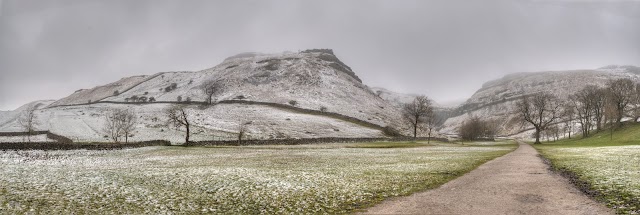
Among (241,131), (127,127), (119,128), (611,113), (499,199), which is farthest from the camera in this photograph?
(241,131)

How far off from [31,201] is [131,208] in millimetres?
5661

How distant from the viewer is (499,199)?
1894 cm

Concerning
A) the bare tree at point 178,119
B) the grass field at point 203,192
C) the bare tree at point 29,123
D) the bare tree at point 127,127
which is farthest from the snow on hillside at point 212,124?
the grass field at point 203,192

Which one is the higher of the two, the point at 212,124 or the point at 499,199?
the point at 212,124

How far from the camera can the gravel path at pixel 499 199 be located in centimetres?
1656

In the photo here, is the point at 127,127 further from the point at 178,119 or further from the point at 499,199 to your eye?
the point at 499,199

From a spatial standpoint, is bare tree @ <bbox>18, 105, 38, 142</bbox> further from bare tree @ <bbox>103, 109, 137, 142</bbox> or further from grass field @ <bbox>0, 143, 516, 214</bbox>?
grass field @ <bbox>0, 143, 516, 214</bbox>

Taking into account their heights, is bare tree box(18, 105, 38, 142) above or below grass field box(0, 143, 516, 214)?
above

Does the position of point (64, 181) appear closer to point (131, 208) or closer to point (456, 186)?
point (131, 208)

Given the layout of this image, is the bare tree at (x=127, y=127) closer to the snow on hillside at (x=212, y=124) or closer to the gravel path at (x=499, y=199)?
the snow on hillside at (x=212, y=124)

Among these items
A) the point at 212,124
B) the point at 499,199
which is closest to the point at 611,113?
the point at 499,199

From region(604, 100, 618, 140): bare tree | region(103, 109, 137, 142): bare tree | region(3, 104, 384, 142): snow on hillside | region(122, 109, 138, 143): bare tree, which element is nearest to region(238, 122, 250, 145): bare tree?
region(3, 104, 384, 142): snow on hillside

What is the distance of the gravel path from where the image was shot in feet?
54.3

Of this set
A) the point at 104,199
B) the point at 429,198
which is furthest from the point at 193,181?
the point at 429,198
